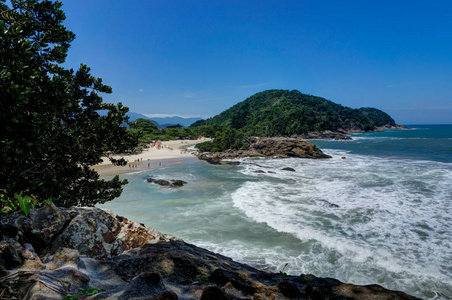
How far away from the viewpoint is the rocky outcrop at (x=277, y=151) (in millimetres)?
44963

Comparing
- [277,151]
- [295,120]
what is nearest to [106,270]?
[277,151]

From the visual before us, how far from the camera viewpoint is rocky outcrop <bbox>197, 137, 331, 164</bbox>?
45.0 m

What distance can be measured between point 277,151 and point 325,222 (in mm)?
35343

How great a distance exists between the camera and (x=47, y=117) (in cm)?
646

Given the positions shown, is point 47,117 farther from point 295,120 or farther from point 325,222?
point 295,120

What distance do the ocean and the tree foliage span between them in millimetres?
6403

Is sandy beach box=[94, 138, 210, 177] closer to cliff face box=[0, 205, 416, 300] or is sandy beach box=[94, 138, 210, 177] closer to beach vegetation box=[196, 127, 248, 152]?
beach vegetation box=[196, 127, 248, 152]

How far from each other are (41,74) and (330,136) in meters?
115

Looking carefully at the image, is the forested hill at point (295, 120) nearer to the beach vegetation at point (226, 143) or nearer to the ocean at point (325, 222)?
the beach vegetation at point (226, 143)

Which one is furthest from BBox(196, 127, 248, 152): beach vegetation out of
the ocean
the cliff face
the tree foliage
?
the cliff face

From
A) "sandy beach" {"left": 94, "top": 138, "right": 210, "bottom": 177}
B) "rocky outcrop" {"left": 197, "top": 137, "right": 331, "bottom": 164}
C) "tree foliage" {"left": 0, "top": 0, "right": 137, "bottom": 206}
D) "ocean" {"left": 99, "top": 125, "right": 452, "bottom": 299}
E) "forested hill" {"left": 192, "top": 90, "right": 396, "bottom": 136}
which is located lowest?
"ocean" {"left": 99, "top": 125, "right": 452, "bottom": 299}

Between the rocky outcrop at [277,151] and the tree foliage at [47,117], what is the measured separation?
3325cm

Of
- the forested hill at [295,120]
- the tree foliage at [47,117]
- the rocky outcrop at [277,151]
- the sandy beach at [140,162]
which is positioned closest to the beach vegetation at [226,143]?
the rocky outcrop at [277,151]

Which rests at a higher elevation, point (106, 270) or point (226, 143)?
point (226, 143)
